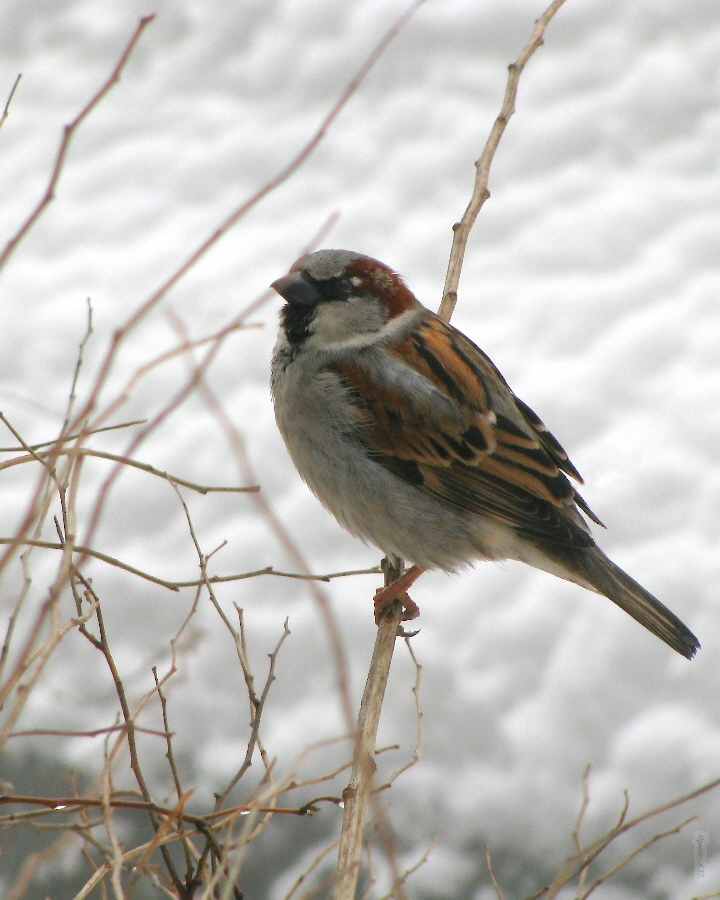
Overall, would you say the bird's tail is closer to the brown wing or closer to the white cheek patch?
the brown wing

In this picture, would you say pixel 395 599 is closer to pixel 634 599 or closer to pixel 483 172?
pixel 634 599

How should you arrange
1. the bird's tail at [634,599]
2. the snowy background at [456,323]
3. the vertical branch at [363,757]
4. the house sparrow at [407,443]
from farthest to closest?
the snowy background at [456,323]
the house sparrow at [407,443]
the bird's tail at [634,599]
the vertical branch at [363,757]

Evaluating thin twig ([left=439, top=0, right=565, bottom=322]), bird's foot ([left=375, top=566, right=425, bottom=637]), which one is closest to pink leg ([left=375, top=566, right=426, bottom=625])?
bird's foot ([left=375, top=566, right=425, bottom=637])

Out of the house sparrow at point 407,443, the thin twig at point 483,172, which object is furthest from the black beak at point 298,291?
the thin twig at point 483,172

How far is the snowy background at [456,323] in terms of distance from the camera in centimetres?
351

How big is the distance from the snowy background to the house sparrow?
68cm

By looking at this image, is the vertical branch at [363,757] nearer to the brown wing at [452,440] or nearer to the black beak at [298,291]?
the brown wing at [452,440]

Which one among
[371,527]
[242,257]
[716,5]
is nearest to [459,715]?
[371,527]

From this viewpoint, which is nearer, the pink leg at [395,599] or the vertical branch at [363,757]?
the vertical branch at [363,757]

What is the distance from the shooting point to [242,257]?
5.84 metres

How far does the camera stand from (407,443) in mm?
3160

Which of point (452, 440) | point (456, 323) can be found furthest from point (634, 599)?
point (456, 323)

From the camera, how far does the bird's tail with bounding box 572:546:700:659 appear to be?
3.03m

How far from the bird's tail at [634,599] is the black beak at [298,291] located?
109 cm
